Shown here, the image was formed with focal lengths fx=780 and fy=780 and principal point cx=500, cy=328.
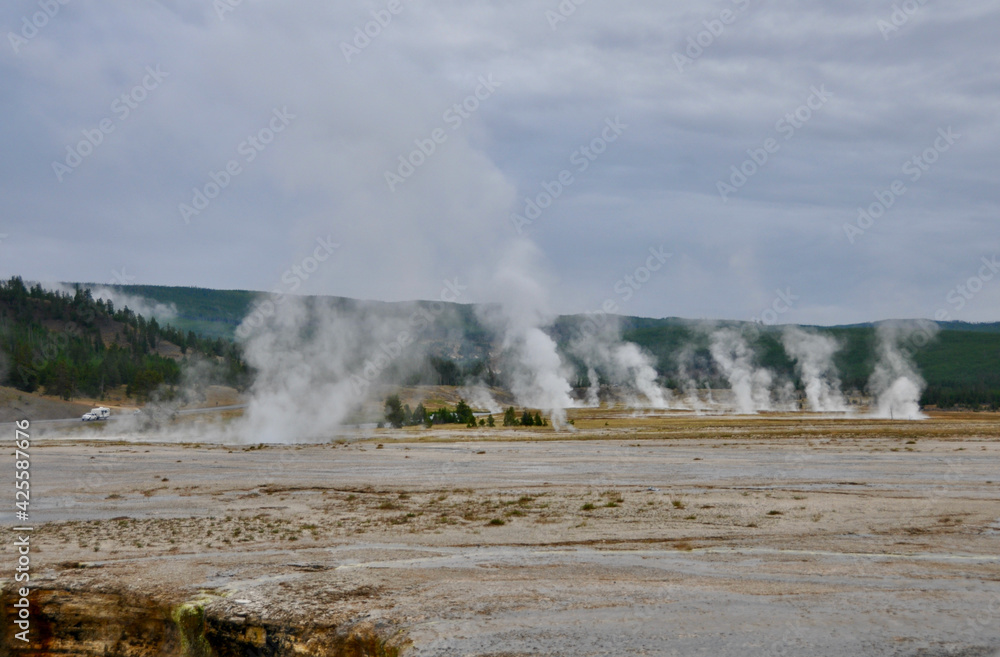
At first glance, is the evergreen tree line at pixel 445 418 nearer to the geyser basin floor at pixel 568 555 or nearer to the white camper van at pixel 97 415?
the white camper van at pixel 97 415

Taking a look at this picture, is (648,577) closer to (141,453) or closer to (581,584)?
(581,584)

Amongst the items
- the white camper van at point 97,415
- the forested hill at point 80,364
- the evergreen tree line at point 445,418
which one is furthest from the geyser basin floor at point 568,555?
the forested hill at point 80,364

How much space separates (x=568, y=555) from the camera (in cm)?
1817

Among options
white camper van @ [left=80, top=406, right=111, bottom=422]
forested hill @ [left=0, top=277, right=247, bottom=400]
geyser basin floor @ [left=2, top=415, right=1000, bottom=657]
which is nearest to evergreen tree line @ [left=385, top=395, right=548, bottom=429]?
white camper van @ [left=80, top=406, right=111, bottom=422]

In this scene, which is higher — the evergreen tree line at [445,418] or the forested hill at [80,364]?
the forested hill at [80,364]

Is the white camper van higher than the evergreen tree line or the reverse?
higher

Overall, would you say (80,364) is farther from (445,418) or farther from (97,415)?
(445,418)

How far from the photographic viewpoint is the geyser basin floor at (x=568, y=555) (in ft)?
40.3

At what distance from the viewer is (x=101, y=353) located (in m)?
180

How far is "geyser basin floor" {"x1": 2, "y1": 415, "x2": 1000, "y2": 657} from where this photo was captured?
1227 cm

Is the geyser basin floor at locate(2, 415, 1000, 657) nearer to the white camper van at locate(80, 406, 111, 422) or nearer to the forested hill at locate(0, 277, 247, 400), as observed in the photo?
the white camper van at locate(80, 406, 111, 422)

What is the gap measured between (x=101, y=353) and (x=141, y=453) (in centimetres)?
14018

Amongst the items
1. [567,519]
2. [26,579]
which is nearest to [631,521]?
[567,519]

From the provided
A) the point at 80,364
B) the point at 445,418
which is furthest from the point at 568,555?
the point at 80,364
